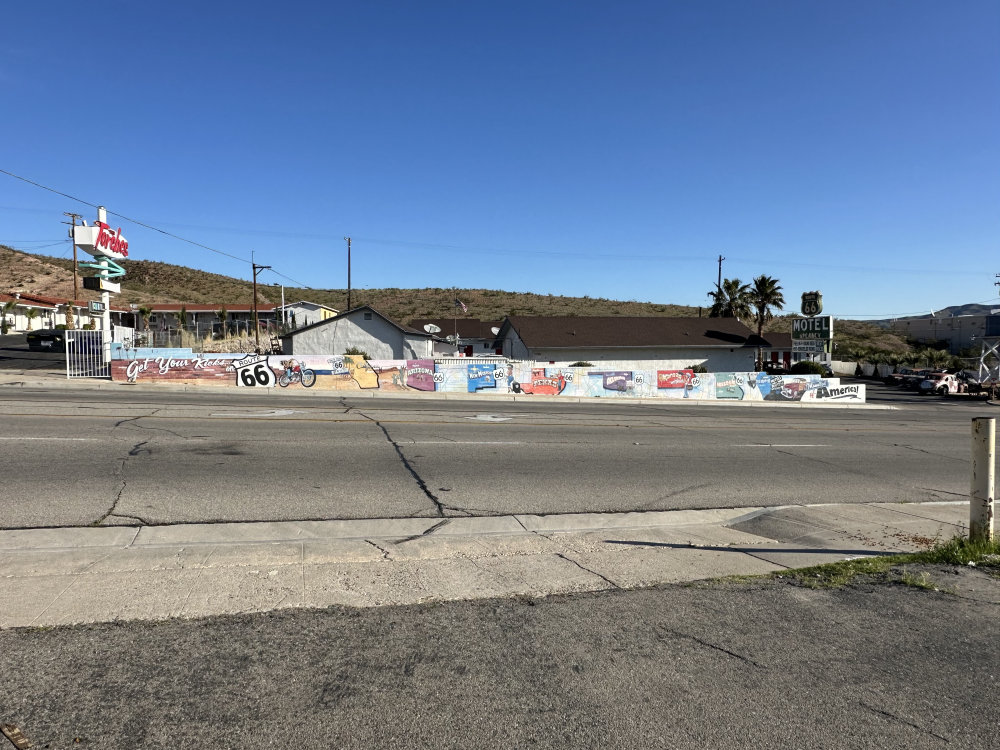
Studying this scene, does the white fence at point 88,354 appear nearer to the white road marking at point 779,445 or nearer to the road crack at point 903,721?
the white road marking at point 779,445

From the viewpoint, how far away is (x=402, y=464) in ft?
33.1

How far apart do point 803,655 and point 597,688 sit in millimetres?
1357

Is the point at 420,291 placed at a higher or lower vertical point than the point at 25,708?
higher

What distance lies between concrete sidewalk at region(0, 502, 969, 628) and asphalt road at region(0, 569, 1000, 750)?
437 millimetres

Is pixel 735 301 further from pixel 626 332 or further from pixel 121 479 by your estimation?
pixel 121 479

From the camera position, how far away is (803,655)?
3703mm

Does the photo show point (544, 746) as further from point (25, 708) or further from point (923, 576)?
point (923, 576)

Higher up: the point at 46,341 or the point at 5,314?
the point at 5,314

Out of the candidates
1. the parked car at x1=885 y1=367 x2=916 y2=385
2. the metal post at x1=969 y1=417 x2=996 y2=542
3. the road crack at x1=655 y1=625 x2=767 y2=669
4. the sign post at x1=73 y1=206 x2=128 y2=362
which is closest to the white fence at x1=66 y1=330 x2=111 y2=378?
the sign post at x1=73 y1=206 x2=128 y2=362

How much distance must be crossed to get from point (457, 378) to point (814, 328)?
68.1 feet

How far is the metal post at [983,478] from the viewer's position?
5.63m

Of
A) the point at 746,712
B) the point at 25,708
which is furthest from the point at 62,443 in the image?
the point at 746,712

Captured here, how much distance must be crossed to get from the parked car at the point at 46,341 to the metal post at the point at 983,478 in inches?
1882

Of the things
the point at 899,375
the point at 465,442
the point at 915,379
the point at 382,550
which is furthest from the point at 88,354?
the point at 899,375
